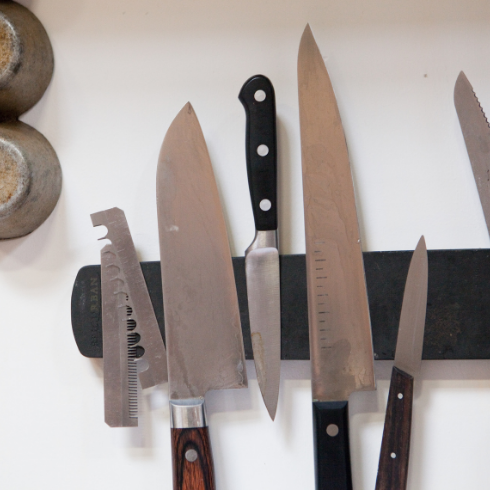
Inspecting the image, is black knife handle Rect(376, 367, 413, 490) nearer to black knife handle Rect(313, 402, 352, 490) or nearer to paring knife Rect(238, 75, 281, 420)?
black knife handle Rect(313, 402, 352, 490)

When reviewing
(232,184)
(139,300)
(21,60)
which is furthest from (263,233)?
(21,60)

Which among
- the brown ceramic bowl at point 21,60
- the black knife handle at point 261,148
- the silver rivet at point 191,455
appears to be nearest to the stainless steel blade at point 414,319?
the black knife handle at point 261,148

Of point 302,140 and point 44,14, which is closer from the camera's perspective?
point 302,140

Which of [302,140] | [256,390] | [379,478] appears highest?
[302,140]

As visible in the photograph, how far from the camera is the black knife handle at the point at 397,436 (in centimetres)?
66

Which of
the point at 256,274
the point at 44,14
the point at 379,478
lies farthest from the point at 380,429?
the point at 44,14

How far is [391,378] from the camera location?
0.67 m

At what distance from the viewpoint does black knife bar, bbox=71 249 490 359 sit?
0.69 m

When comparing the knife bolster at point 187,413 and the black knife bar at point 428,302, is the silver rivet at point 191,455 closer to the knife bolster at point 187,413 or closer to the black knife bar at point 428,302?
the knife bolster at point 187,413

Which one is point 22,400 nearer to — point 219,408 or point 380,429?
point 219,408

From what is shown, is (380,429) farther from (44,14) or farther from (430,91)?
(44,14)

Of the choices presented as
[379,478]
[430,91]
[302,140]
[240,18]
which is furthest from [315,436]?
[240,18]

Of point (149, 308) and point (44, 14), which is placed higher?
point (44, 14)

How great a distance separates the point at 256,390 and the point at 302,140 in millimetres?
393
